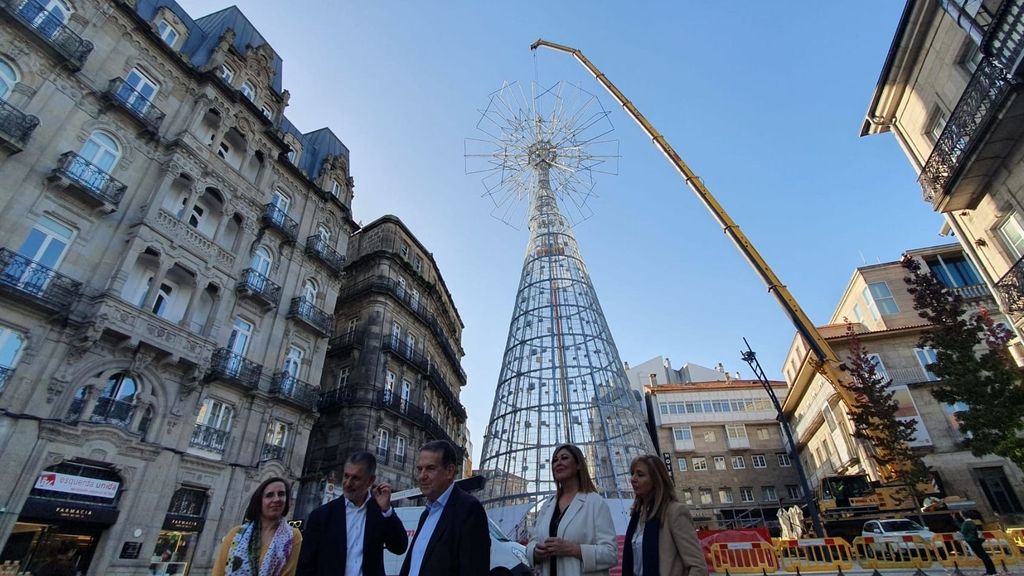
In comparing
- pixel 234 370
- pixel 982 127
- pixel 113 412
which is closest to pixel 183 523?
pixel 113 412

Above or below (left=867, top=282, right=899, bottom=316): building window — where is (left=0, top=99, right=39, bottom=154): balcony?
below

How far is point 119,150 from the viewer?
14.7 meters

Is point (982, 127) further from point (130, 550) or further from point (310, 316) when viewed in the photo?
point (130, 550)

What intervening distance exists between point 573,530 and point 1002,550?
14281mm

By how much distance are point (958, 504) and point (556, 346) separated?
16.5 metres

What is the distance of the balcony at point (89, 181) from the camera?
42.0 ft

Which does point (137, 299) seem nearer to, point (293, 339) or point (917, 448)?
point (293, 339)

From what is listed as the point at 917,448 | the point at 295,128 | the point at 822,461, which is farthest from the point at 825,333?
the point at 295,128

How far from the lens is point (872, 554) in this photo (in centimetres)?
1277

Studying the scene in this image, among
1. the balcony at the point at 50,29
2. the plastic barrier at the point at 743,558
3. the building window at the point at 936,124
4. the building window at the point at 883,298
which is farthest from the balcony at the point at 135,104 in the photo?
the building window at the point at 883,298

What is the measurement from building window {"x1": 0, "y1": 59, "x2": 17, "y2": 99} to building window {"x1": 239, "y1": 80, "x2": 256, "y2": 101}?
766cm

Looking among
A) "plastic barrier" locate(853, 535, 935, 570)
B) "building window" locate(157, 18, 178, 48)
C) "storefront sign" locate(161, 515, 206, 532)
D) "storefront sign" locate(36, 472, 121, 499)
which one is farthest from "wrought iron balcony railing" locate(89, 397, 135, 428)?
"plastic barrier" locate(853, 535, 935, 570)

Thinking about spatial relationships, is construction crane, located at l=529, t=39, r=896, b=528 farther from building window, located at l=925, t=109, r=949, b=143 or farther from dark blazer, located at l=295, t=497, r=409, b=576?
dark blazer, located at l=295, t=497, r=409, b=576

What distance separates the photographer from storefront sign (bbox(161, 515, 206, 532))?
43.3ft
